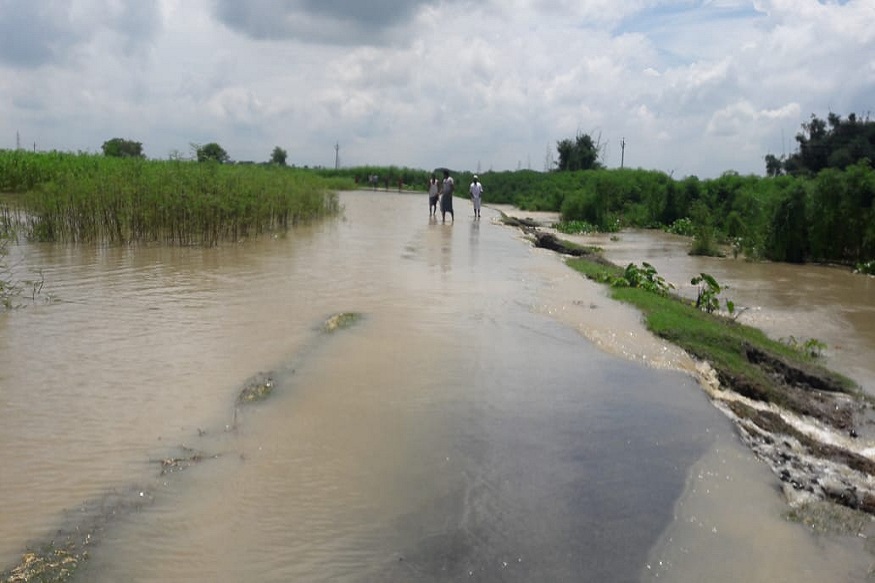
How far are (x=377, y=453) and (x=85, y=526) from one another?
6.38 ft

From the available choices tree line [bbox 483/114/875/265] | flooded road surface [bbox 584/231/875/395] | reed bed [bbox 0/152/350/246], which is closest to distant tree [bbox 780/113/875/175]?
tree line [bbox 483/114/875/265]

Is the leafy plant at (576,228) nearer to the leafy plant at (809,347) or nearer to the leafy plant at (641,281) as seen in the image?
the leafy plant at (641,281)

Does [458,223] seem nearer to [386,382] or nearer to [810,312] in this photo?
[810,312]

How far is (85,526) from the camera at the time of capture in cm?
400

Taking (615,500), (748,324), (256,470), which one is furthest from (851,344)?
(256,470)

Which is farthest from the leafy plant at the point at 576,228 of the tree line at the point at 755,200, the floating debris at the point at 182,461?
the floating debris at the point at 182,461

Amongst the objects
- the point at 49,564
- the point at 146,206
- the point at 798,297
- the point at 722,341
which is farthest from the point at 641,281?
the point at 49,564

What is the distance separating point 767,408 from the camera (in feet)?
22.5

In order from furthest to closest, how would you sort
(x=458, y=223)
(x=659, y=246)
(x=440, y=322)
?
(x=458, y=223)
(x=659, y=246)
(x=440, y=322)

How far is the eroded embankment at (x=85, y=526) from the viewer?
3.52 metres

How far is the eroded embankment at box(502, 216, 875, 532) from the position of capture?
5.01 meters

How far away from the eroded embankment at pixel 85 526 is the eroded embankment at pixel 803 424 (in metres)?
4.13

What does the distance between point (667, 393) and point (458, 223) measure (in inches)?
866

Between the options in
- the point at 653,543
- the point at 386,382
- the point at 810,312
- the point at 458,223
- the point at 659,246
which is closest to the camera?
the point at 653,543
